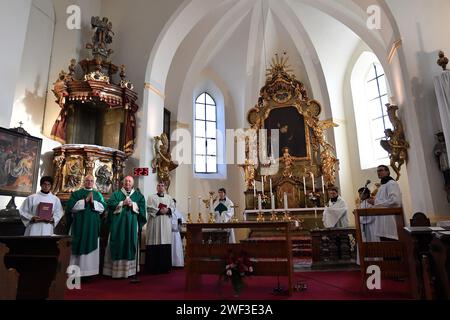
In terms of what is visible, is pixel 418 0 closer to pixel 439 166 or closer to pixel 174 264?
pixel 439 166

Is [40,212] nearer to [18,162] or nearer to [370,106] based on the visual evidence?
[18,162]

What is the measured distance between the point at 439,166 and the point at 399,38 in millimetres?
2685

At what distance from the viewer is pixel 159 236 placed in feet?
21.6

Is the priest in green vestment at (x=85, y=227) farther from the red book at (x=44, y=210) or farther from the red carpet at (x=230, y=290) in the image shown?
the red book at (x=44, y=210)

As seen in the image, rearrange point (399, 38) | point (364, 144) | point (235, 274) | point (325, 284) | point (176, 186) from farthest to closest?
point (364, 144) < point (176, 186) < point (399, 38) < point (325, 284) < point (235, 274)

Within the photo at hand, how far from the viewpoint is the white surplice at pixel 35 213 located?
16.8 ft

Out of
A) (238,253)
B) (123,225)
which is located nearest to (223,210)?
(123,225)

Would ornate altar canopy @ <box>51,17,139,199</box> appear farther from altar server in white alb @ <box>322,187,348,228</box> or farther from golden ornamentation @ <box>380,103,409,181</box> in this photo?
golden ornamentation @ <box>380,103,409,181</box>

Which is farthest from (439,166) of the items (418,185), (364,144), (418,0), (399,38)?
(364,144)

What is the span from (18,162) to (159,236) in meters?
3.11

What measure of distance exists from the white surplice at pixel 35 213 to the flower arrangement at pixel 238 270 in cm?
324

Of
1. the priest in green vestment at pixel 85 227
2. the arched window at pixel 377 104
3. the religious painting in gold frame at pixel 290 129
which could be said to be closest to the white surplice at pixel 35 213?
the priest in green vestment at pixel 85 227

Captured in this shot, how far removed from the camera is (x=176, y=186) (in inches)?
401

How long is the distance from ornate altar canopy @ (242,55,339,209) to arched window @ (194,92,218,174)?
174cm
